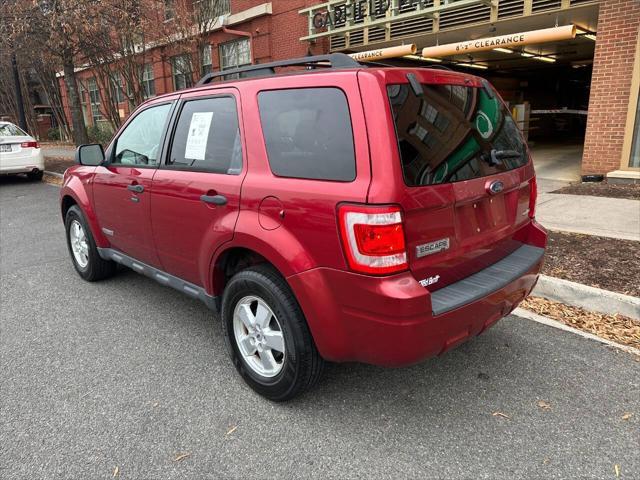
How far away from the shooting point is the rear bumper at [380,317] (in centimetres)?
223

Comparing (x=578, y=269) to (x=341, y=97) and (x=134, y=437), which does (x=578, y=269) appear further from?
(x=134, y=437)

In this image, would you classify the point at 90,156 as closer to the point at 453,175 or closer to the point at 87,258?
the point at 87,258

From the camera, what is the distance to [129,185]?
151 inches

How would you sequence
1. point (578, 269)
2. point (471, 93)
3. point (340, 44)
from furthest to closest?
point (340, 44) → point (578, 269) → point (471, 93)

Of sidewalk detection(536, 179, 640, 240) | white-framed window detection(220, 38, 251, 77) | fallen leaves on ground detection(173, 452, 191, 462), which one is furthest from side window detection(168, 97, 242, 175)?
white-framed window detection(220, 38, 251, 77)

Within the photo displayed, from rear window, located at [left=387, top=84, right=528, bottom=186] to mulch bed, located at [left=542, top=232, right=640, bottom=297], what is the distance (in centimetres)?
179

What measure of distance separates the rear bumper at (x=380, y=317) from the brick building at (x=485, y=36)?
25.0ft

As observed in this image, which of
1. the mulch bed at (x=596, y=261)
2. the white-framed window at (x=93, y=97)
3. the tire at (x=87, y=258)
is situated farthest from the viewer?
the white-framed window at (x=93, y=97)

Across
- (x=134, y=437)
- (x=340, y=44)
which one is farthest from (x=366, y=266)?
(x=340, y=44)

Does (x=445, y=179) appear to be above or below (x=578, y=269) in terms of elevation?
above

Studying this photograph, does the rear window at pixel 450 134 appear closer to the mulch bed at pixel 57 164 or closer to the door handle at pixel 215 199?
the door handle at pixel 215 199

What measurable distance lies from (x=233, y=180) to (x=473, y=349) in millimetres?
2019

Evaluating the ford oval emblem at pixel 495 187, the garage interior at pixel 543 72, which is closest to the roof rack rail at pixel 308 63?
the ford oval emblem at pixel 495 187

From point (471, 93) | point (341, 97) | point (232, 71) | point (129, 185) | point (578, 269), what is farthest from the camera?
point (578, 269)
